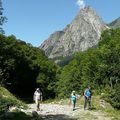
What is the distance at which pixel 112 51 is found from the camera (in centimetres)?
6756

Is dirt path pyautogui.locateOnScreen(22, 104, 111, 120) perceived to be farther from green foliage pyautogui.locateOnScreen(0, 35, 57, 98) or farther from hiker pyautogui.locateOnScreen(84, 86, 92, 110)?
green foliage pyautogui.locateOnScreen(0, 35, 57, 98)

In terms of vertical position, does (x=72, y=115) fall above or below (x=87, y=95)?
below

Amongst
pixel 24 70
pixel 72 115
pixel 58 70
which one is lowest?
pixel 72 115

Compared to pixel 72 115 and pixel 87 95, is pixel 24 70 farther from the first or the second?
pixel 72 115

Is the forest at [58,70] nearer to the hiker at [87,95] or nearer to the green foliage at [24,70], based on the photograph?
the green foliage at [24,70]

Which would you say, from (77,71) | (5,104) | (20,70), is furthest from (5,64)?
(5,104)

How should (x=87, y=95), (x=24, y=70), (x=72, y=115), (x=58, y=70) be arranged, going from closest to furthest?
(x=72, y=115)
(x=87, y=95)
(x=24, y=70)
(x=58, y=70)

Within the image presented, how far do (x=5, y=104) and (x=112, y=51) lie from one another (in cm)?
4601

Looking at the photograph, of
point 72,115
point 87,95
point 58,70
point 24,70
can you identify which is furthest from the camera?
point 58,70

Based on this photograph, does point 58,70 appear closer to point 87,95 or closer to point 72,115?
point 87,95

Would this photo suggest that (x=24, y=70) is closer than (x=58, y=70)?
Yes

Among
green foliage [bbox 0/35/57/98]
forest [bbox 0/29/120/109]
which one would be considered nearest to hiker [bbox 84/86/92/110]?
forest [bbox 0/29/120/109]

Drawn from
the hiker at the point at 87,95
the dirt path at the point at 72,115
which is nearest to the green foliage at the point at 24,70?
the hiker at the point at 87,95

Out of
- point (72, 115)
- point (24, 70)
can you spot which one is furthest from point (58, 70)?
point (72, 115)
